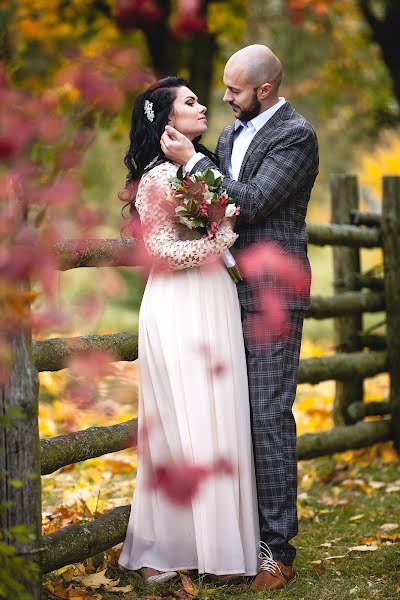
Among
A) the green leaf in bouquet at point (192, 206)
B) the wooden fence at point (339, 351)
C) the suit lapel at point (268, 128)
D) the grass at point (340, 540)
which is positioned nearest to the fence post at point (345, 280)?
the wooden fence at point (339, 351)

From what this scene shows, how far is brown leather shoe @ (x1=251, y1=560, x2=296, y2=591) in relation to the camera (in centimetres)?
354

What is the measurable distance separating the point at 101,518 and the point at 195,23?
1953mm

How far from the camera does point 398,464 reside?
19.0 feet

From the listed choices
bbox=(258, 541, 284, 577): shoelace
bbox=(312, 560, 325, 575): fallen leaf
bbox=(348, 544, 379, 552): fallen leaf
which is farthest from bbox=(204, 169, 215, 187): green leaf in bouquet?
bbox=(348, 544, 379, 552): fallen leaf

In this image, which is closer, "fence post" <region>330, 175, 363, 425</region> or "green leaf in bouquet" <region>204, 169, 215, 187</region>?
"green leaf in bouquet" <region>204, 169, 215, 187</region>

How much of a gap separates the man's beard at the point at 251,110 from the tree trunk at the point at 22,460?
4.78 ft

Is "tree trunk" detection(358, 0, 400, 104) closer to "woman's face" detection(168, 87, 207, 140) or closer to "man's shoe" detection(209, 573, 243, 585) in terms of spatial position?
"woman's face" detection(168, 87, 207, 140)

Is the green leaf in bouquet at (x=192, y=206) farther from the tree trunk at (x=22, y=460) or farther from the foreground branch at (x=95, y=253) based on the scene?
the tree trunk at (x=22, y=460)

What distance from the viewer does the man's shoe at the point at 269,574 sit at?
3543 millimetres

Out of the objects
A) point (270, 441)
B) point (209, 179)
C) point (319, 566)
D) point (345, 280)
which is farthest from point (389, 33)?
point (319, 566)

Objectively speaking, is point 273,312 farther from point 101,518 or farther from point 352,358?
point 352,358

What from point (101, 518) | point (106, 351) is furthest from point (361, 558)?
point (106, 351)

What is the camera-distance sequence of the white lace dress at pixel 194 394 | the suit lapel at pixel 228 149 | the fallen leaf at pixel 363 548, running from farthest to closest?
1. the fallen leaf at pixel 363 548
2. the suit lapel at pixel 228 149
3. the white lace dress at pixel 194 394

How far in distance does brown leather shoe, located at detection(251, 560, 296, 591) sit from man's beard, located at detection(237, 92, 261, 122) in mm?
1755
